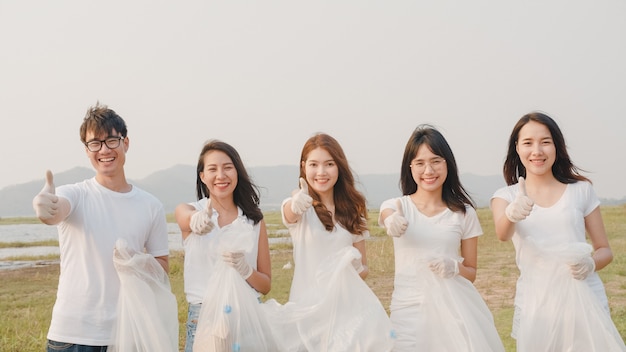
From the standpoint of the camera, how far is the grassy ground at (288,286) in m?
8.68

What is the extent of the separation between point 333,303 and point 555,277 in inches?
58.1

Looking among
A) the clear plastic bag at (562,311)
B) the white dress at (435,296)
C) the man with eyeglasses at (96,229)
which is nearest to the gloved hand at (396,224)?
the white dress at (435,296)

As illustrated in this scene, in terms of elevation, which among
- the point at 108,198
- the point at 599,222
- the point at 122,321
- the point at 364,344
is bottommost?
the point at 364,344

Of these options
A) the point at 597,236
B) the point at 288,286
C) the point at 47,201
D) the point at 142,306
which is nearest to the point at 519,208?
the point at 597,236

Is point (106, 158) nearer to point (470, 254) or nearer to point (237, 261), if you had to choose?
point (237, 261)

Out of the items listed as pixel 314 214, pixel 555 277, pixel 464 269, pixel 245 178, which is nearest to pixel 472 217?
pixel 464 269

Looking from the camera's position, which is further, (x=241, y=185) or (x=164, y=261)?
(x=241, y=185)

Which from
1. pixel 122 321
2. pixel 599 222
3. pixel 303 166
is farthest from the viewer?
pixel 303 166

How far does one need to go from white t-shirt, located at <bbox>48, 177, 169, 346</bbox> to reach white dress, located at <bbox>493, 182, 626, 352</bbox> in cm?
250

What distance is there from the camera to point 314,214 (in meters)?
4.55

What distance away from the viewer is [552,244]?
4129 mm

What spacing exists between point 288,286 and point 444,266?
695 centimetres

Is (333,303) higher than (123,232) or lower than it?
lower

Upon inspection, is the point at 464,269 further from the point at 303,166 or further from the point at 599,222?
the point at 303,166
